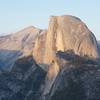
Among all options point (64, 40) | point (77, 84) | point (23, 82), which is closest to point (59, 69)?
point (23, 82)

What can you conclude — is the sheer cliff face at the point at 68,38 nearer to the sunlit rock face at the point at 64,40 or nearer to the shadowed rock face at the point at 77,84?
the sunlit rock face at the point at 64,40

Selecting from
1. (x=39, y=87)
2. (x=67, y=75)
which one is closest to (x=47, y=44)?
(x=39, y=87)

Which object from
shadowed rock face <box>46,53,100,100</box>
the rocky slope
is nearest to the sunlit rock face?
the rocky slope

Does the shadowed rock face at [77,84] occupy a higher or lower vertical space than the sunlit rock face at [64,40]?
higher

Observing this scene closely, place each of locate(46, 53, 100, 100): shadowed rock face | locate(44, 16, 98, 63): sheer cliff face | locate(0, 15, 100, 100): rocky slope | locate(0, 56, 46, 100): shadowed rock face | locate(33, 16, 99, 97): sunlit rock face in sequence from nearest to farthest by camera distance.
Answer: locate(46, 53, 100, 100): shadowed rock face < locate(0, 15, 100, 100): rocky slope < locate(0, 56, 46, 100): shadowed rock face < locate(33, 16, 99, 97): sunlit rock face < locate(44, 16, 98, 63): sheer cliff face

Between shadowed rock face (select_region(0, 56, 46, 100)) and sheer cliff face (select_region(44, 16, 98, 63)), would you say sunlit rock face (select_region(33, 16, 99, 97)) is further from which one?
shadowed rock face (select_region(0, 56, 46, 100))

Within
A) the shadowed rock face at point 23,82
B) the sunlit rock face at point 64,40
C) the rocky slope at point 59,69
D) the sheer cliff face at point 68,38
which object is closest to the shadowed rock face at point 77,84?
the rocky slope at point 59,69

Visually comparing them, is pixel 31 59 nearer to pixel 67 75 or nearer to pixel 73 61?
pixel 73 61

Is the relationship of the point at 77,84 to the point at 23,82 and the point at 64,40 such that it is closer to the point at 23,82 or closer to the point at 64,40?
the point at 23,82
